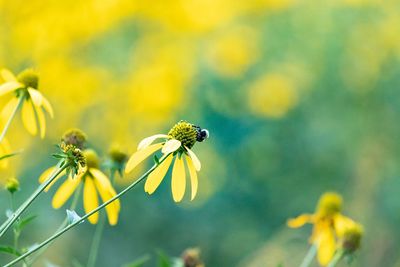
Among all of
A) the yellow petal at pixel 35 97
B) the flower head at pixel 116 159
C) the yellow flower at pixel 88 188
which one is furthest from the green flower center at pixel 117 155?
the yellow petal at pixel 35 97

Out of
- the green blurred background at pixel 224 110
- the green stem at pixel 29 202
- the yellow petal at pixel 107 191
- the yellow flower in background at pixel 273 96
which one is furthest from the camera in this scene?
the yellow flower in background at pixel 273 96

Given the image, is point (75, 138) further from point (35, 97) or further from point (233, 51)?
point (233, 51)

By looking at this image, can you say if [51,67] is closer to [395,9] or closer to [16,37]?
[16,37]

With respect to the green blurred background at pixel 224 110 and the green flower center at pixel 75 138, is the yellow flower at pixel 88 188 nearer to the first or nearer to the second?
the green flower center at pixel 75 138

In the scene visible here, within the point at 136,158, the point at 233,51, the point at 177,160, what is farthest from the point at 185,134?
the point at 233,51

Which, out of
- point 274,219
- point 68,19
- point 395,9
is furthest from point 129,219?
point 395,9

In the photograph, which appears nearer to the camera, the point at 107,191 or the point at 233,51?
the point at 107,191
